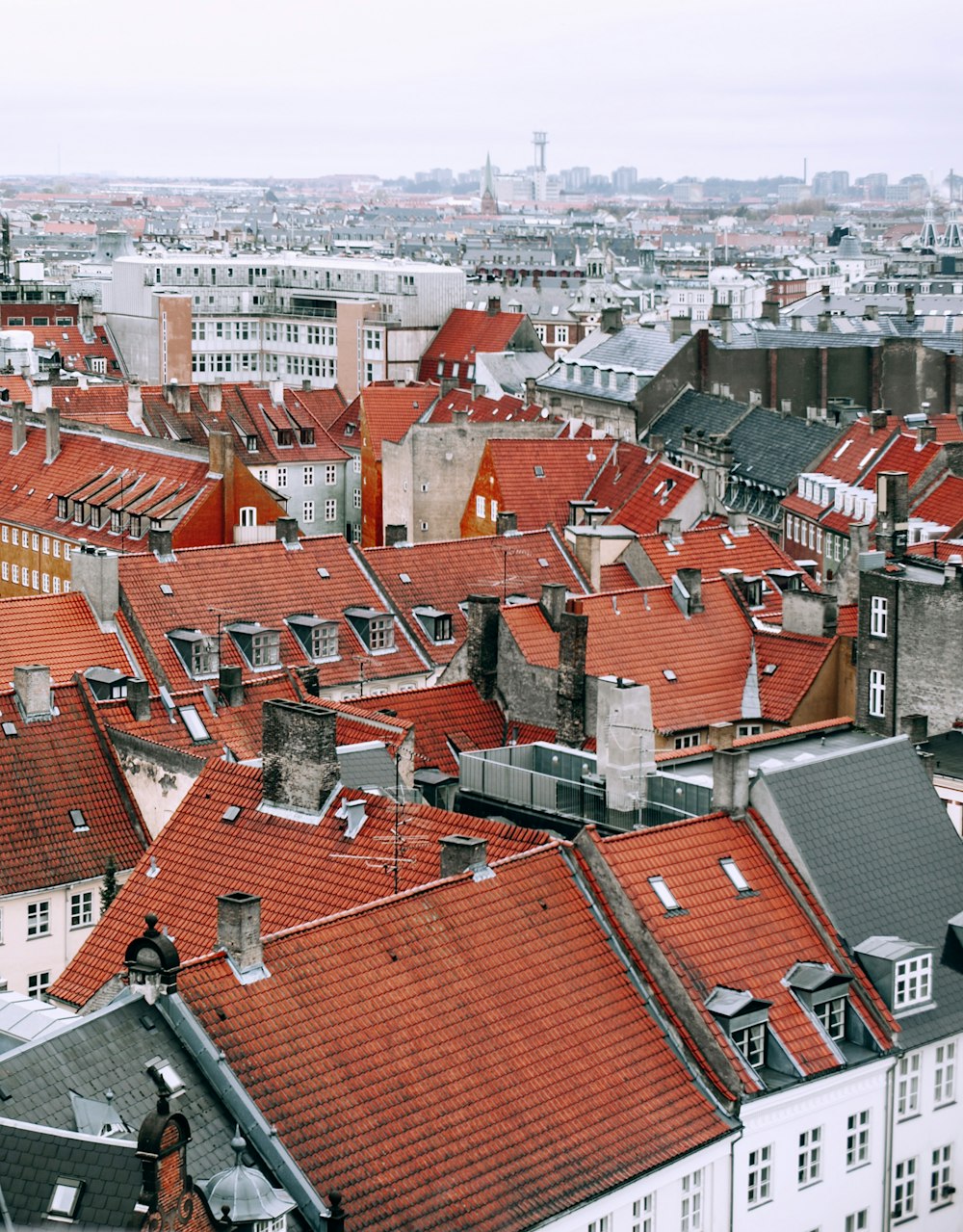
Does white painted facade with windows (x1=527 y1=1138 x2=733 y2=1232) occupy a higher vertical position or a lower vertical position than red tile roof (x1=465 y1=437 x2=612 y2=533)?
lower

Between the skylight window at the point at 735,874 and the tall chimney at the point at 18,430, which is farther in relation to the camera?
the tall chimney at the point at 18,430

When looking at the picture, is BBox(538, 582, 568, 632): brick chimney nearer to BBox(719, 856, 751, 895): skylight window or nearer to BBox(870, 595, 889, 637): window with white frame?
BBox(870, 595, 889, 637): window with white frame

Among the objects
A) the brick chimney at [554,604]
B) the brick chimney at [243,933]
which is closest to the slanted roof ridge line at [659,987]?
A: the brick chimney at [243,933]

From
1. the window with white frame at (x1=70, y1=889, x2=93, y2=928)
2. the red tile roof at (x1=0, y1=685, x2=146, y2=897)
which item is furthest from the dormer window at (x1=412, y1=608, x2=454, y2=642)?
the window with white frame at (x1=70, y1=889, x2=93, y2=928)

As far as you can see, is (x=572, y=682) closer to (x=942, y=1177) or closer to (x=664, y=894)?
(x=664, y=894)

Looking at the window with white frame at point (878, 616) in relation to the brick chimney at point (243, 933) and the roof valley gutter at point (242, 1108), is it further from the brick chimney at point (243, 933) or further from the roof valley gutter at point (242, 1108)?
the roof valley gutter at point (242, 1108)
